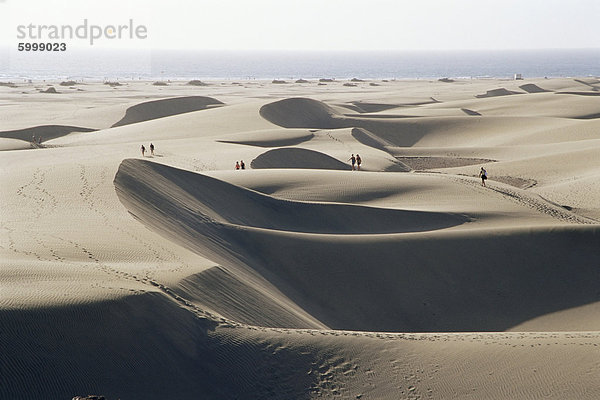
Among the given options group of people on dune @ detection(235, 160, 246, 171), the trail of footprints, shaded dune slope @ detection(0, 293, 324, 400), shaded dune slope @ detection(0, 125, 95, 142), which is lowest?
shaded dune slope @ detection(0, 125, 95, 142)

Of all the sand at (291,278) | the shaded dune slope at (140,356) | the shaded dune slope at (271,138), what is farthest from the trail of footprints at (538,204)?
the shaded dune slope at (140,356)

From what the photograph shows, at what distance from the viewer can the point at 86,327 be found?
25.2 feet

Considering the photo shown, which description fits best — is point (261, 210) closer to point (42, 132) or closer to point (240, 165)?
point (240, 165)

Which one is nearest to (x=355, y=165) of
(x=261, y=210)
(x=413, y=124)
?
(x=261, y=210)

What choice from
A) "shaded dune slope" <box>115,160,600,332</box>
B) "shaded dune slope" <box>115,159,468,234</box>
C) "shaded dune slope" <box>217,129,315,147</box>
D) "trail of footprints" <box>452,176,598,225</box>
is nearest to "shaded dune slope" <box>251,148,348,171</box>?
"shaded dune slope" <box>217,129,315,147</box>

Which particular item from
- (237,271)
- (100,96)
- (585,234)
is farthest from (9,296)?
(100,96)

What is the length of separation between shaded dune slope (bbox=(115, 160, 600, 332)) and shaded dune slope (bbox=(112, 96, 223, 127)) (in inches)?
1240

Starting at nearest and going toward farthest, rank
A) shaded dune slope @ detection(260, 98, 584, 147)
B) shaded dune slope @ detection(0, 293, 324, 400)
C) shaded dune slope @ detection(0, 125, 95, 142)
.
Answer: shaded dune slope @ detection(0, 293, 324, 400) < shaded dune slope @ detection(0, 125, 95, 142) < shaded dune slope @ detection(260, 98, 584, 147)

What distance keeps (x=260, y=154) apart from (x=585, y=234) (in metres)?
13.3

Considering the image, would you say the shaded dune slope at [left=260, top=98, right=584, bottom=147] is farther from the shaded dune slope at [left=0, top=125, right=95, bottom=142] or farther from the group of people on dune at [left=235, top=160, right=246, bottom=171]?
the group of people on dune at [left=235, top=160, right=246, bottom=171]

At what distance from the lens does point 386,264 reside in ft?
48.5

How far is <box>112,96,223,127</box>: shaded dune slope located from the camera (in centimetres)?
4766

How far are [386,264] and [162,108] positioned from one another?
126 ft

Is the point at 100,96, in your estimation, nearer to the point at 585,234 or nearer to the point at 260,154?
the point at 260,154
